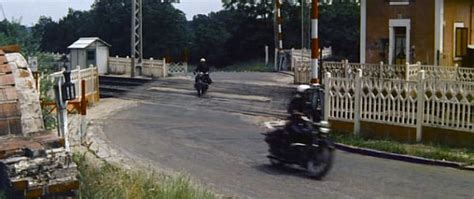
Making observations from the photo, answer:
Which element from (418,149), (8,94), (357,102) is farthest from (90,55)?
(8,94)

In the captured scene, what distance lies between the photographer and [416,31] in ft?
83.6

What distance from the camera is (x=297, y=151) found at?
10812 mm

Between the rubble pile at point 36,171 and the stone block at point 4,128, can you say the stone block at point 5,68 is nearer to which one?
the stone block at point 4,128

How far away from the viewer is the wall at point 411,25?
25109 mm

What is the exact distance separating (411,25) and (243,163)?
15533mm

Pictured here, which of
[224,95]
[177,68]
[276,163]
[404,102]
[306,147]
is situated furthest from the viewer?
[177,68]

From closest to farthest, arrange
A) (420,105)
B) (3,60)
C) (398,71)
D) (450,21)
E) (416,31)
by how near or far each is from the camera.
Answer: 1. (3,60)
2. (420,105)
3. (398,71)
4. (450,21)
5. (416,31)

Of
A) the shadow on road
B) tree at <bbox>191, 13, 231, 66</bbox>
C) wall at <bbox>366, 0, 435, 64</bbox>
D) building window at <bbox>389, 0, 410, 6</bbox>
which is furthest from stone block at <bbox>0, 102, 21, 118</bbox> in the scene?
tree at <bbox>191, 13, 231, 66</bbox>

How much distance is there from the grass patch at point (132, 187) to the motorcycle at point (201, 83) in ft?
59.4

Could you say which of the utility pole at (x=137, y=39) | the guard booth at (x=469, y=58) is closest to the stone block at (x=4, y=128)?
the guard booth at (x=469, y=58)

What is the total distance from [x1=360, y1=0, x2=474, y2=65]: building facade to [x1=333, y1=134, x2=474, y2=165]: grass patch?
472 inches

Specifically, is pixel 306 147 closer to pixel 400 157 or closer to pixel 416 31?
pixel 400 157

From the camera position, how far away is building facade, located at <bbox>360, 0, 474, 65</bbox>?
24953mm

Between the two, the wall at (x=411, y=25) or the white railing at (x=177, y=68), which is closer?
the wall at (x=411, y=25)
